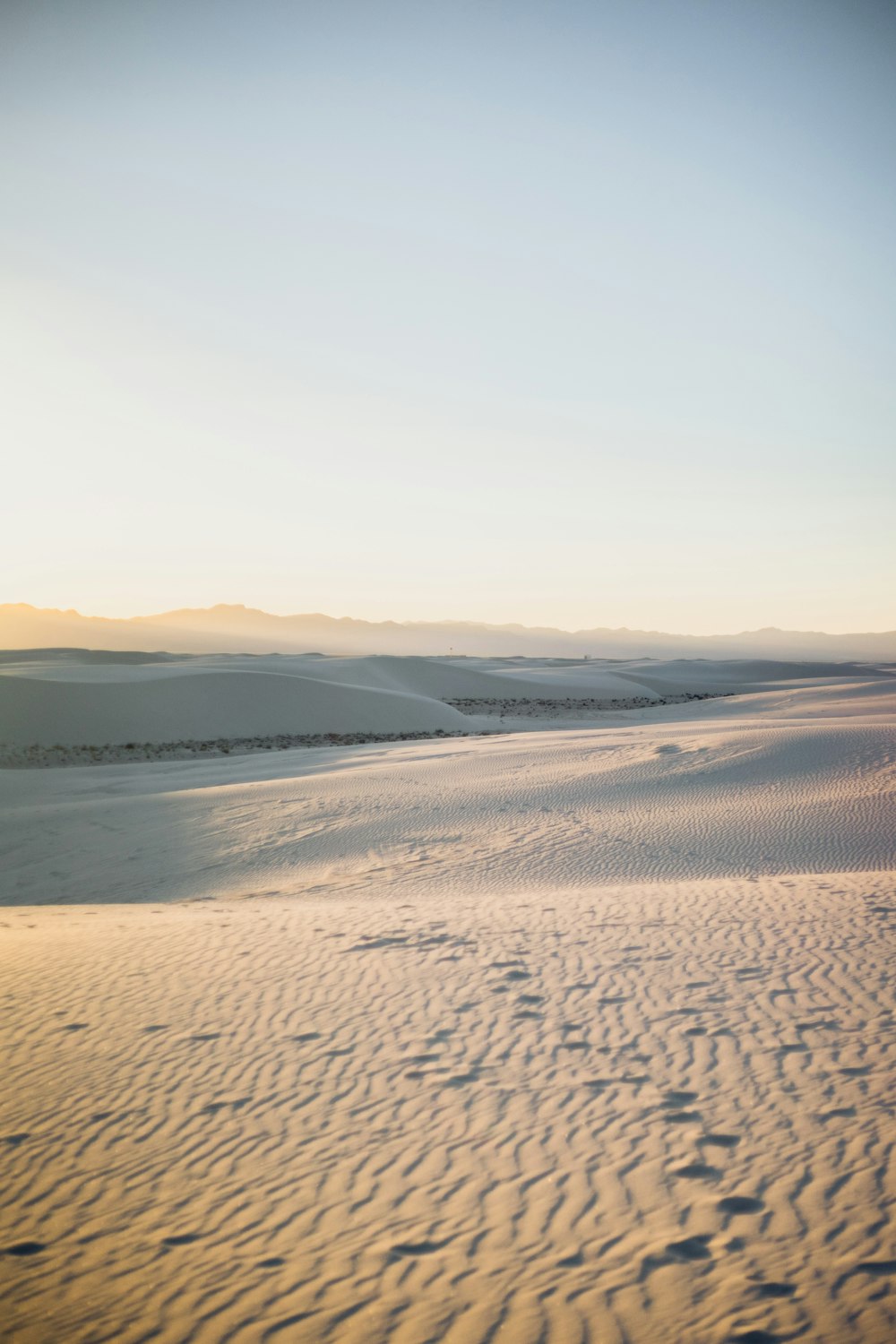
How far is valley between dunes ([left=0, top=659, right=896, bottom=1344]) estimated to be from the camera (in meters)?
2.49

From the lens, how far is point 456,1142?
3254mm

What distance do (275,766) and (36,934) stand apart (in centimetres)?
1111

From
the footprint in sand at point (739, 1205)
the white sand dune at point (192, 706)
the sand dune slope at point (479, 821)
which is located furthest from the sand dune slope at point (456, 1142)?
the white sand dune at point (192, 706)

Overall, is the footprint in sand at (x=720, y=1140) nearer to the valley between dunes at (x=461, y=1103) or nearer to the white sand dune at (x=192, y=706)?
the valley between dunes at (x=461, y=1103)

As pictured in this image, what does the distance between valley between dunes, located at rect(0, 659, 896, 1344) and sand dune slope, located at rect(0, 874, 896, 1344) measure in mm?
13

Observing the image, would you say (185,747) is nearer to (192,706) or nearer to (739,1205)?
(192,706)

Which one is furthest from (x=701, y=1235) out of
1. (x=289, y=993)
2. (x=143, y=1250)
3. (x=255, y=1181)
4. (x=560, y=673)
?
(x=560, y=673)

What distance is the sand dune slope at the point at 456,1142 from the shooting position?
97.0 inches

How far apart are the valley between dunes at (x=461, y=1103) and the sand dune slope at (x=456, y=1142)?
0.04 ft

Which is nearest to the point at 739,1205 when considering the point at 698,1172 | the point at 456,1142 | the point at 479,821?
the point at 698,1172

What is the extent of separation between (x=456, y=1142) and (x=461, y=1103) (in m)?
0.28

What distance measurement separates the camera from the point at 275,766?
17547 mm

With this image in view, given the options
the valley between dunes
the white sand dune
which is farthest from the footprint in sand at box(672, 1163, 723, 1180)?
the white sand dune

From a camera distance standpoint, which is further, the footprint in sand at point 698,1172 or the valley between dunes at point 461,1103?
the footprint in sand at point 698,1172
